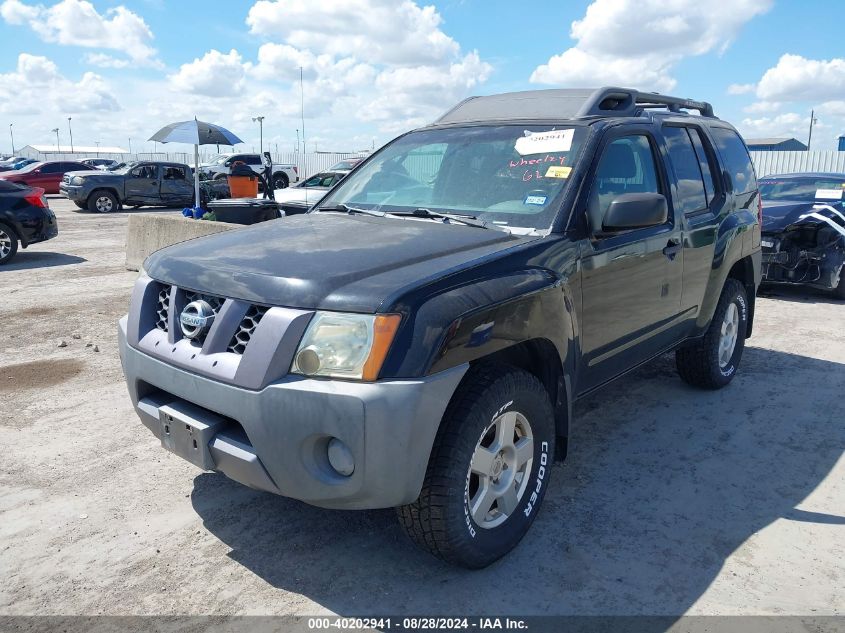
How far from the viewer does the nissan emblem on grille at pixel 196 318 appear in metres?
2.79

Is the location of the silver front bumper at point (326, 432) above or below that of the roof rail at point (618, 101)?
below

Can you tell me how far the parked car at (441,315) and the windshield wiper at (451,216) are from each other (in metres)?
0.01

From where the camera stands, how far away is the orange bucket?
50.7ft

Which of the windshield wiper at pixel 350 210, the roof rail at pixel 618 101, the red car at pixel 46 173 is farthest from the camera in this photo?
the red car at pixel 46 173

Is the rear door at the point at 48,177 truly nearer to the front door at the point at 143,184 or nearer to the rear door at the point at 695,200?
the front door at the point at 143,184

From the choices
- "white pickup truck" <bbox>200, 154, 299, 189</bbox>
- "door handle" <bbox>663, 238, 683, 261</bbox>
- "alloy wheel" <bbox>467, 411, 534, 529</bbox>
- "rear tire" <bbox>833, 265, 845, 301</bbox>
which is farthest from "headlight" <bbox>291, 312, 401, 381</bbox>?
"white pickup truck" <bbox>200, 154, 299, 189</bbox>

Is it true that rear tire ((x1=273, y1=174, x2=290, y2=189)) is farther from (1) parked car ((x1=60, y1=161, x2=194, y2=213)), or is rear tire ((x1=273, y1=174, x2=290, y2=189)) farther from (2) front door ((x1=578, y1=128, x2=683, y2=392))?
(2) front door ((x1=578, y1=128, x2=683, y2=392))

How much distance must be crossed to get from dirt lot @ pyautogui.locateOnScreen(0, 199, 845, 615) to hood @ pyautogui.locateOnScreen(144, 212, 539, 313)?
1.19 metres

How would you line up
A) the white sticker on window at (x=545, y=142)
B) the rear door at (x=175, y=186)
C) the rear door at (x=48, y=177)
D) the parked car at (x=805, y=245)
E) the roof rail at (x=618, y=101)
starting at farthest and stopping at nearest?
the rear door at (x=48, y=177) → the rear door at (x=175, y=186) → the parked car at (x=805, y=245) → the roof rail at (x=618, y=101) → the white sticker on window at (x=545, y=142)

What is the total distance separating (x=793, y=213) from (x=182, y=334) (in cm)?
829

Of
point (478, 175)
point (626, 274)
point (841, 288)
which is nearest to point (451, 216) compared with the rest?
point (478, 175)

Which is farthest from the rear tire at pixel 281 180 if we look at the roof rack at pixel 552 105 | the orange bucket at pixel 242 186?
the roof rack at pixel 552 105

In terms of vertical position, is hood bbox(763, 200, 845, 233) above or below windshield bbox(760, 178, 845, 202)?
below

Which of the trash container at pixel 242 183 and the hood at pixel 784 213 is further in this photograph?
the trash container at pixel 242 183
